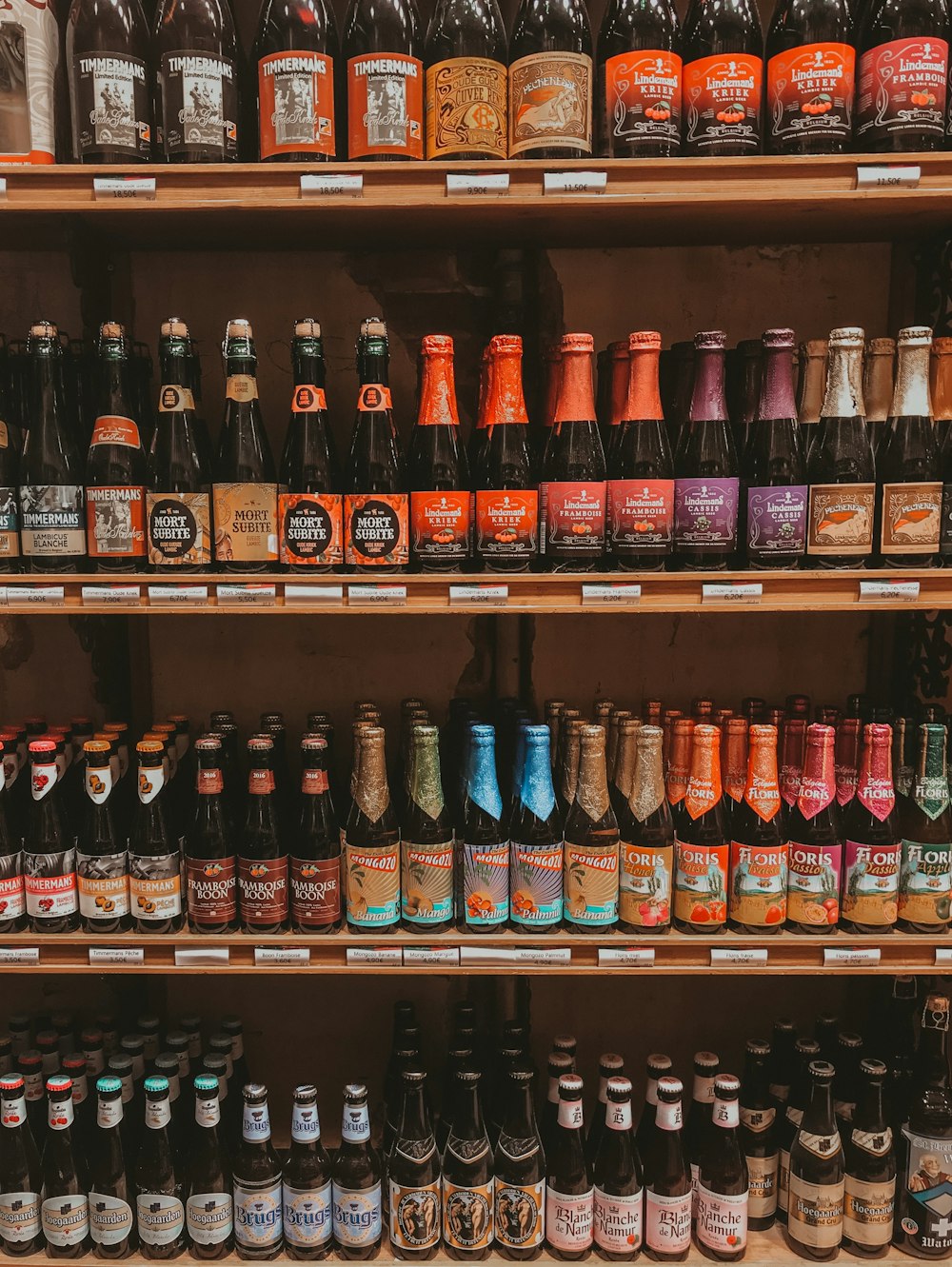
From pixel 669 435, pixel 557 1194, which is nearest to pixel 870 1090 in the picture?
pixel 557 1194

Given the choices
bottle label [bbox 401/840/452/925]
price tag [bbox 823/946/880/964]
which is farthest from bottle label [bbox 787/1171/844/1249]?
bottle label [bbox 401/840/452/925]

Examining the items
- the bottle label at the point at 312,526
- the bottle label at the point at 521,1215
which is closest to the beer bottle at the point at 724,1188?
the bottle label at the point at 521,1215

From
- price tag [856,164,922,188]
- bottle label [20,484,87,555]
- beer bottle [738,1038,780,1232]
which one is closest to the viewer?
price tag [856,164,922,188]

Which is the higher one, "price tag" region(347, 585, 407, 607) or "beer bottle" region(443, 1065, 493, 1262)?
"price tag" region(347, 585, 407, 607)

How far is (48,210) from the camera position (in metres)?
1.40

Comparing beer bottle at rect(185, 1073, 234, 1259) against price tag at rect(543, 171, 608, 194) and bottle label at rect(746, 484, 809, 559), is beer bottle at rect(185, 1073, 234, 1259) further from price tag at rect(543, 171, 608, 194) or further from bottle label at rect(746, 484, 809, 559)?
price tag at rect(543, 171, 608, 194)

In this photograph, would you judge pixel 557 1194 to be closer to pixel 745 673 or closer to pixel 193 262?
pixel 745 673

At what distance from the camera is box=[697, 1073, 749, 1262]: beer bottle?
153cm

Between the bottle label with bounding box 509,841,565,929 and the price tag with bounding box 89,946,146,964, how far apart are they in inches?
25.2

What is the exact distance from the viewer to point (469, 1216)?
5.05ft

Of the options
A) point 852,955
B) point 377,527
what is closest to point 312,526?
point 377,527

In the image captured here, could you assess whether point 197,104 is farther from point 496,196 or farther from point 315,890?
point 315,890

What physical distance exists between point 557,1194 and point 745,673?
105cm

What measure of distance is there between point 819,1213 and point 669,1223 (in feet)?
0.86
